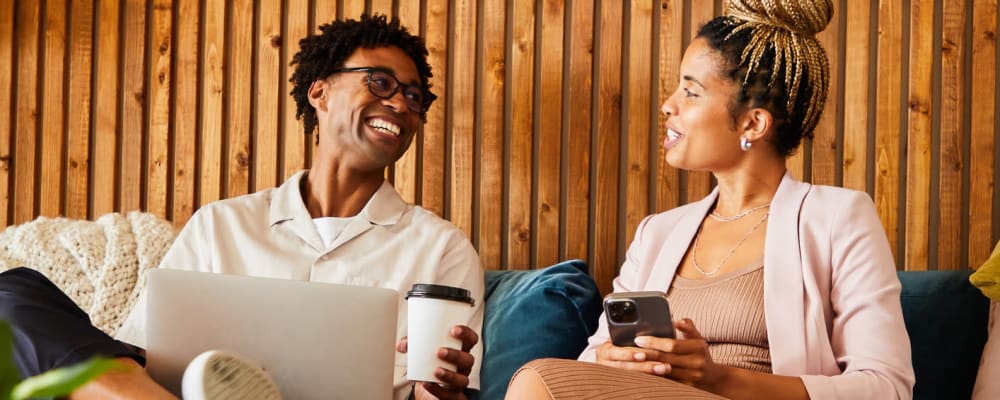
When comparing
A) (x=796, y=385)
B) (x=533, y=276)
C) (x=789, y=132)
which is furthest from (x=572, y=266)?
(x=796, y=385)

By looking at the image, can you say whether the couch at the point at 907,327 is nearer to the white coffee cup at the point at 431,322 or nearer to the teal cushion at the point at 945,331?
the teal cushion at the point at 945,331

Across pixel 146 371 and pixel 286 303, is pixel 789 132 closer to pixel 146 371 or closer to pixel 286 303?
pixel 286 303

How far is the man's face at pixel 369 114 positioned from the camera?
98.6 inches

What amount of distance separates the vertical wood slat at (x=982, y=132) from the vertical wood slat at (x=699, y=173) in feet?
2.07

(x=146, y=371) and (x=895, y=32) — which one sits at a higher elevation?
(x=895, y=32)

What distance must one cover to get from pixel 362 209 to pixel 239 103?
2.22ft

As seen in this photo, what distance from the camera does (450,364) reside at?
1.79 meters

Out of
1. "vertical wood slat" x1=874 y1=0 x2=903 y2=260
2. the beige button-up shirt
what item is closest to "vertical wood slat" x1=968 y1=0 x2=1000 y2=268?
"vertical wood slat" x1=874 y1=0 x2=903 y2=260

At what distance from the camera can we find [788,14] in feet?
6.73

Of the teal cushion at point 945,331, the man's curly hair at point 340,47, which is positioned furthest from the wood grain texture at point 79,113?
the teal cushion at point 945,331

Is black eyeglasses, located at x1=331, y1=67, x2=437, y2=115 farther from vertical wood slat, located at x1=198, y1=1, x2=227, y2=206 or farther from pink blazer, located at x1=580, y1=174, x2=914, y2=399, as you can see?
pink blazer, located at x1=580, y1=174, x2=914, y2=399

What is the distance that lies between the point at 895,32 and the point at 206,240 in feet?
5.72

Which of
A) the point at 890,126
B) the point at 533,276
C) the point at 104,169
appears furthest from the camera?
the point at 104,169

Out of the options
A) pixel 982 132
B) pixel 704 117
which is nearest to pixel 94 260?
pixel 704 117
